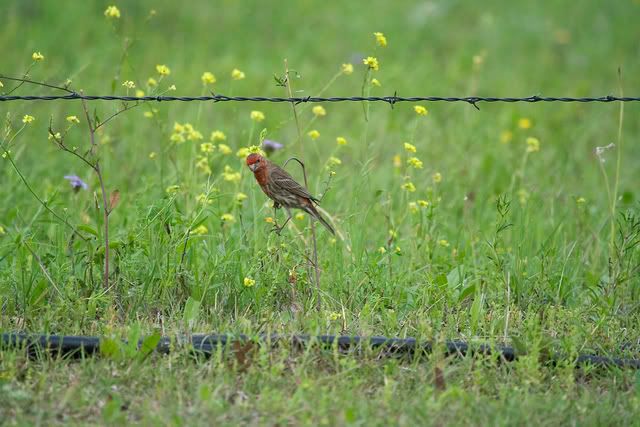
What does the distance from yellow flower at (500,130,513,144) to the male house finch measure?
3963mm

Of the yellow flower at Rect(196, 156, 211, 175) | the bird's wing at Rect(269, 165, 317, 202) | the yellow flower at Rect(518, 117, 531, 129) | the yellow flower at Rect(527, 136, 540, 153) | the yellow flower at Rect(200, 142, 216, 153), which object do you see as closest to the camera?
the bird's wing at Rect(269, 165, 317, 202)

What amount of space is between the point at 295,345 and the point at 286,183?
3.23ft

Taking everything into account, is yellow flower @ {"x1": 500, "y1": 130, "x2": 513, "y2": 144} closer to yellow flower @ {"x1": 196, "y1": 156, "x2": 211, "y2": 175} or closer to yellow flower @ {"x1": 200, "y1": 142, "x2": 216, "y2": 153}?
yellow flower @ {"x1": 196, "y1": 156, "x2": 211, "y2": 175}

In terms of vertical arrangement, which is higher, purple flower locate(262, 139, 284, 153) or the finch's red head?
purple flower locate(262, 139, 284, 153)

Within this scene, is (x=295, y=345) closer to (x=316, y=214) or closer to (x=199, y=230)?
(x=316, y=214)

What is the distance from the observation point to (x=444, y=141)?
8422 millimetres

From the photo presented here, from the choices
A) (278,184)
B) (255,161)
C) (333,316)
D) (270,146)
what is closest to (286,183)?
(278,184)

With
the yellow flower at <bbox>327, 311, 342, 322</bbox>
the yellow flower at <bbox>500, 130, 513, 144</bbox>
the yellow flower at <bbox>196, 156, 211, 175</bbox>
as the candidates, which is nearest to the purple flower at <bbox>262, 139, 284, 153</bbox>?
the yellow flower at <bbox>196, 156, 211, 175</bbox>

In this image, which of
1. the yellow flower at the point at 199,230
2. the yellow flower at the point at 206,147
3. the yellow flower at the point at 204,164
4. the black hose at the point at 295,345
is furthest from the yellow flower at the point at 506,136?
the black hose at the point at 295,345

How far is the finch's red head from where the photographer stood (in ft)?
16.3

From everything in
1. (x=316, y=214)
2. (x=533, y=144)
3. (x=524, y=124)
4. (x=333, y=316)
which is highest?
(x=524, y=124)

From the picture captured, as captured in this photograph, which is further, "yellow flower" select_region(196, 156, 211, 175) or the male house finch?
"yellow flower" select_region(196, 156, 211, 175)

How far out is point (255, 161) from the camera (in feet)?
16.3

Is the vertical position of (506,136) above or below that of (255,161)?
above
